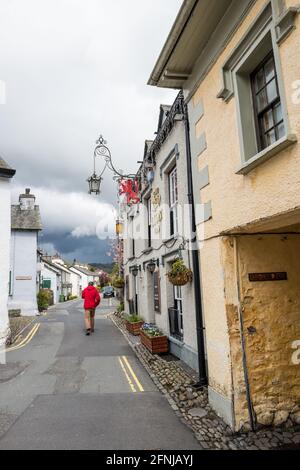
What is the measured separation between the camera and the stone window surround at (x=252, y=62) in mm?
3447

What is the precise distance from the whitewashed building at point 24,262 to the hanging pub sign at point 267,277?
20989mm

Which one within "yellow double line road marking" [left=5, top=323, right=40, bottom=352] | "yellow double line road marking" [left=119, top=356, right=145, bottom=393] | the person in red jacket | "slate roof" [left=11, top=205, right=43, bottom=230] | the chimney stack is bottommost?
"yellow double line road marking" [left=119, top=356, right=145, bottom=393]

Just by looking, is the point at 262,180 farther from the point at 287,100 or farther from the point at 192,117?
the point at 192,117

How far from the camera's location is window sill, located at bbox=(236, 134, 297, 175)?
11.0 feet

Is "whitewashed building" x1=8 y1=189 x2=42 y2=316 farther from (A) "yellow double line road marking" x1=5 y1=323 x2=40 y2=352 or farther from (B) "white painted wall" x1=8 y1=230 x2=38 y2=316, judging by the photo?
(A) "yellow double line road marking" x1=5 y1=323 x2=40 y2=352

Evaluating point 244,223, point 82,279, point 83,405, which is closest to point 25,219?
point 83,405

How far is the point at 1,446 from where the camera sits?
4238 millimetres

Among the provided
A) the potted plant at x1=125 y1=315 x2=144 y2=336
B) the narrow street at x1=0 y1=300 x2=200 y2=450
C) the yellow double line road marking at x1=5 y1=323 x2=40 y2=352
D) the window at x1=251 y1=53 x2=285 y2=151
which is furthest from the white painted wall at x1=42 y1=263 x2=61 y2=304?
the window at x1=251 y1=53 x2=285 y2=151

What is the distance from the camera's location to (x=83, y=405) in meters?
5.62

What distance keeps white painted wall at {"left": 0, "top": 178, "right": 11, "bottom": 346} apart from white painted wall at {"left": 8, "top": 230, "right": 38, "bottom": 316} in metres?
12.1

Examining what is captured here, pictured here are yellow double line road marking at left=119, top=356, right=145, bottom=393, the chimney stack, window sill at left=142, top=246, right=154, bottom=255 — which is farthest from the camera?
the chimney stack

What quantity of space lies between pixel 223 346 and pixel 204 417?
4.27ft

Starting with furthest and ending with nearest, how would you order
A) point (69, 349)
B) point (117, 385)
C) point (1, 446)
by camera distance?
point (69, 349) → point (117, 385) → point (1, 446)

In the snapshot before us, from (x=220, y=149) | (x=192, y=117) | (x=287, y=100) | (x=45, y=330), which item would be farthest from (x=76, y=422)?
(x=45, y=330)
